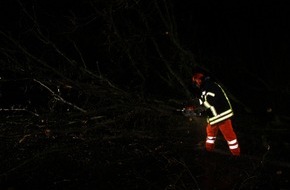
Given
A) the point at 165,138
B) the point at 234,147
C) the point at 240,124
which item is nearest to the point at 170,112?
the point at 165,138

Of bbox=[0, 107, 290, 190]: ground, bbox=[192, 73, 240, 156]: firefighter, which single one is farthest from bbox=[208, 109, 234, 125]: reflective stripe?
bbox=[0, 107, 290, 190]: ground

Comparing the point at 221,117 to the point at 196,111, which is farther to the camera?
the point at 196,111

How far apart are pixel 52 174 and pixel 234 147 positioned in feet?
10.8

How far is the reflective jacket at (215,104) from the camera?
684cm

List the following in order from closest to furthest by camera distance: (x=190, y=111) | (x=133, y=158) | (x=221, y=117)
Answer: (x=221, y=117) → (x=190, y=111) → (x=133, y=158)

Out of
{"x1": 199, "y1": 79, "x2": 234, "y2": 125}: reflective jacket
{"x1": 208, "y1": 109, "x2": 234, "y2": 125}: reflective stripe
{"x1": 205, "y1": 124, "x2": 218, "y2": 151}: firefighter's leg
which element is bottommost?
{"x1": 205, "y1": 124, "x2": 218, "y2": 151}: firefighter's leg

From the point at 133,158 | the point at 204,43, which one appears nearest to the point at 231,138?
the point at 133,158

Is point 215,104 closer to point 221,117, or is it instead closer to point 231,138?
point 221,117

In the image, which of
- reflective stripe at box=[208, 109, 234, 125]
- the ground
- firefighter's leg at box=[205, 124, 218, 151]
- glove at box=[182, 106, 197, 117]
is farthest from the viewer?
glove at box=[182, 106, 197, 117]

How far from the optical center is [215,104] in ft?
22.5

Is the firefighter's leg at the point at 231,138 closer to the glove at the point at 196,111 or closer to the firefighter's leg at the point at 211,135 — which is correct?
the firefighter's leg at the point at 211,135

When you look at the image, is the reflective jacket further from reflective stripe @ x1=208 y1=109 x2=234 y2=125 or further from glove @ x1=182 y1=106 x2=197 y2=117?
glove @ x1=182 y1=106 x2=197 y2=117

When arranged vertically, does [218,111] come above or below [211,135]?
above

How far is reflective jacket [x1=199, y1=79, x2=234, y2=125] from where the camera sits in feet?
22.4
